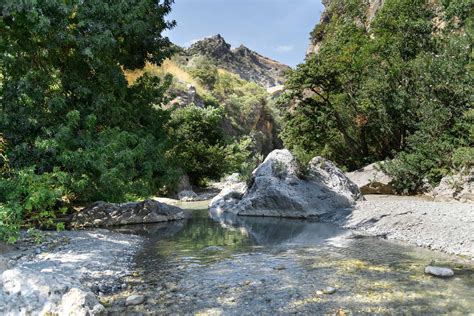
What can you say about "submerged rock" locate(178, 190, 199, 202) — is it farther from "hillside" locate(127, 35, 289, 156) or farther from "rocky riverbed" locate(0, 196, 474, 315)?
A: "rocky riverbed" locate(0, 196, 474, 315)

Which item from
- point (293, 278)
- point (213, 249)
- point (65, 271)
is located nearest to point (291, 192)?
point (213, 249)

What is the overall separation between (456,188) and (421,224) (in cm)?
745

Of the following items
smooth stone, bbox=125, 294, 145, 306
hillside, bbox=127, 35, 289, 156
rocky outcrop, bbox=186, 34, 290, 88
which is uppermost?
rocky outcrop, bbox=186, 34, 290, 88

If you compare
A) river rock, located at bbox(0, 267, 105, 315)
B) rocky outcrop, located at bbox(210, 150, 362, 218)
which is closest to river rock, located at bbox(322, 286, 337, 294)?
river rock, located at bbox(0, 267, 105, 315)

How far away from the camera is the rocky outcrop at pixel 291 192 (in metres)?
18.5

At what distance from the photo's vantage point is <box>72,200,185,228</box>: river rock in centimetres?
1452

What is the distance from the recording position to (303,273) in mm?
8031

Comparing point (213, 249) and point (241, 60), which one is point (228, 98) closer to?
point (213, 249)

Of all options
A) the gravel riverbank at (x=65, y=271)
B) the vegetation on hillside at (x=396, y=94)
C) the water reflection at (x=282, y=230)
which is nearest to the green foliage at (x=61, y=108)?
the gravel riverbank at (x=65, y=271)

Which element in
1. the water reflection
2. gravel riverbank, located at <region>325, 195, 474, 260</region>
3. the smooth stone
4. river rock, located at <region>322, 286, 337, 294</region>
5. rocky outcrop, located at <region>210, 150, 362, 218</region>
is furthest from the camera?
rocky outcrop, located at <region>210, 150, 362, 218</region>

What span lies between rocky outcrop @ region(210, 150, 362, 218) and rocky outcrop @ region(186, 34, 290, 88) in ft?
184

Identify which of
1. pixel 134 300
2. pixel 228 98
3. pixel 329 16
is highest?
pixel 329 16

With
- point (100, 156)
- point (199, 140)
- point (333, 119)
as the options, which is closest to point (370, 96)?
point (333, 119)

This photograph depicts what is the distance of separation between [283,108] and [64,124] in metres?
22.3
